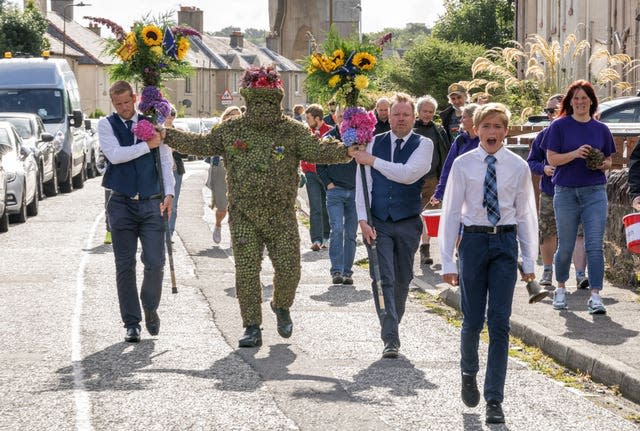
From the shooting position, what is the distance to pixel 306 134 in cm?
967

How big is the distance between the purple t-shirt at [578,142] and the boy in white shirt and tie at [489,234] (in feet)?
11.4

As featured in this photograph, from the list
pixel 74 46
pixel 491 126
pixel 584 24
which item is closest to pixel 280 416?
pixel 491 126

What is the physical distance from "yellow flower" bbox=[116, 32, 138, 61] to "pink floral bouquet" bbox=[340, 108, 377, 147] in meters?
1.97

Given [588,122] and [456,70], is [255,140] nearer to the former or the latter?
[588,122]

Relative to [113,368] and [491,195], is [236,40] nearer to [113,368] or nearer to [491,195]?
[113,368]

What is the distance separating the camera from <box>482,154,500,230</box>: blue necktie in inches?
291

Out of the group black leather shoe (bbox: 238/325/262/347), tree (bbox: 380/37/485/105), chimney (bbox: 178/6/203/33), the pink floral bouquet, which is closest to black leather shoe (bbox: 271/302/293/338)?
black leather shoe (bbox: 238/325/262/347)

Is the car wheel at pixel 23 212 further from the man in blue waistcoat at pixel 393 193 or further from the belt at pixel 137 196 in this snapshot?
the man in blue waistcoat at pixel 393 193

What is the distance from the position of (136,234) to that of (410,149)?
7.36ft

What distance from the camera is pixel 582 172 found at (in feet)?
35.8

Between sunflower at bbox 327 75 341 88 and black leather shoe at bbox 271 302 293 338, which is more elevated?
sunflower at bbox 327 75 341 88

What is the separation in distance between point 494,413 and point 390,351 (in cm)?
209

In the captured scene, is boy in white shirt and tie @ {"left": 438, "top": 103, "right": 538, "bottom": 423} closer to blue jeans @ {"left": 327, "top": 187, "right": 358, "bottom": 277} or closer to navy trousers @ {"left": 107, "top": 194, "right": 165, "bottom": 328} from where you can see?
navy trousers @ {"left": 107, "top": 194, "right": 165, "bottom": 328}

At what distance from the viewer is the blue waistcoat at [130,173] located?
32.3 feet
